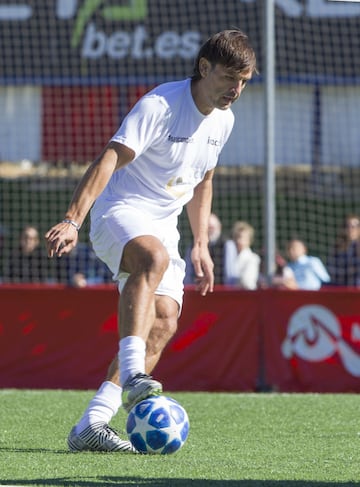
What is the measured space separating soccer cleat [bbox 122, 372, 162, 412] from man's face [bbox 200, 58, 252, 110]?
152 centimetres

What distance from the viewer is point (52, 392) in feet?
31.3

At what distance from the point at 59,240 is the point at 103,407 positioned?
1099 mm

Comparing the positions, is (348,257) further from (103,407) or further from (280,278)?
(103,407)

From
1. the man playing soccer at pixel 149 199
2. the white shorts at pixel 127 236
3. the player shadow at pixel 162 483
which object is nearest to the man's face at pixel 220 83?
the man playing soccer at pixel 149 199

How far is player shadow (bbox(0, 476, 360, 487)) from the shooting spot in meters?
4.42

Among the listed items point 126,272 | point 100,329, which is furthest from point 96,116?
point 126,272

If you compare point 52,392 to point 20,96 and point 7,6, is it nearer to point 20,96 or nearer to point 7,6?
point 20,96

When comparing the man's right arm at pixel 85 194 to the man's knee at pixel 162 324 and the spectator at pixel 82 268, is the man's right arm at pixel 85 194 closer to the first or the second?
the man's knee at pixel 162 324

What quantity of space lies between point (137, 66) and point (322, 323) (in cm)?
461

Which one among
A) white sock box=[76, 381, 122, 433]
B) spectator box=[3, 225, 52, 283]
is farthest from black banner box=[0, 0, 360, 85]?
white sock box=[76, 381, 122, 433]

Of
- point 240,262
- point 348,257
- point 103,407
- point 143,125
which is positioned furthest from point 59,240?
point 240,262

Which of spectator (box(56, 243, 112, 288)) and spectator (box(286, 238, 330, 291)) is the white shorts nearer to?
spectator (box(286, 238, 330, 291))

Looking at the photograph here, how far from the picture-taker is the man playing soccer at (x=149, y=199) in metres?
5.29

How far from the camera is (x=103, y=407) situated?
5.59 metres
